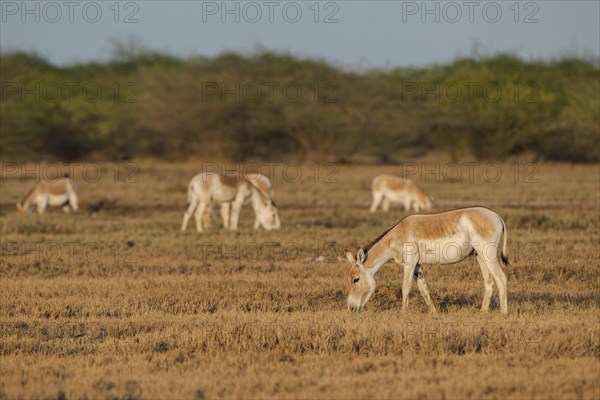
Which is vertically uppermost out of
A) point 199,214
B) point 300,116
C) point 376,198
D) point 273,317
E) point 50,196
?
point 300,116

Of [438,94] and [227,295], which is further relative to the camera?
[438,94]

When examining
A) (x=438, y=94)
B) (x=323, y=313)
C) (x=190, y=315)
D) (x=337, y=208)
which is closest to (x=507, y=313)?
(x=323, y=313)

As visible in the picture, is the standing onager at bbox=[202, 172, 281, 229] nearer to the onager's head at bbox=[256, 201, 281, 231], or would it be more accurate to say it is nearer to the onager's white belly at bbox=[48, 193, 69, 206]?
the onager's head at bbox=[256, 201, 281, 231]

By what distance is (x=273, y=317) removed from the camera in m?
12.2

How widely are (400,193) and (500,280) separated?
1792cm

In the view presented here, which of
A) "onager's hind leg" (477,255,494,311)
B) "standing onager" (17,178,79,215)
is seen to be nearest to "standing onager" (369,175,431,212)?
"standing onager" (17,178,79,215)

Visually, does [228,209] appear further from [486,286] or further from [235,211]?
[486,286]

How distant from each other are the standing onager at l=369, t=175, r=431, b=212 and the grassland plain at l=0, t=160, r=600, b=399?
3.08 m

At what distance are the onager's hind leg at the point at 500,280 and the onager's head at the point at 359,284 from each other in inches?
63.5

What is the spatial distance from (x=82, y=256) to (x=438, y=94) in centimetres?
4647

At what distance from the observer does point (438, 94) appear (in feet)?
205

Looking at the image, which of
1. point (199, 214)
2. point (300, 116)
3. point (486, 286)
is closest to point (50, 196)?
point (199, 214)

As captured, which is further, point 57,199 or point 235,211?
point 57,199

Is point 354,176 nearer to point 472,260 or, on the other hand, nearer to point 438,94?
point 438,94
